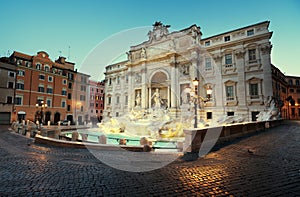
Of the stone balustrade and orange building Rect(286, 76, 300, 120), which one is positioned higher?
orange building Rect(286, 76, 300, 120)

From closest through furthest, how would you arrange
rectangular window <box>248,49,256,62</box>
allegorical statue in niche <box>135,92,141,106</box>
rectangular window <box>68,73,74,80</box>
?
rectangular window <box>248,49,256,62</box> < allegorical statue in niche <box>135,92,141,106</box> < rectangular window <box>68,73,74,80</box>

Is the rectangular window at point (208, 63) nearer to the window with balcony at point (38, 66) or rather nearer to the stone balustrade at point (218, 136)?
the stone balustrade at point (218, 136)

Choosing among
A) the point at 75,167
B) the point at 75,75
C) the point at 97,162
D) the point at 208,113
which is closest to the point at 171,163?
the point at 97,162

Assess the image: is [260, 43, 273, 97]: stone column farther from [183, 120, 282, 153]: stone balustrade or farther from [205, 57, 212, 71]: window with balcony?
[183, 120, 282, 153]: stone balustrade

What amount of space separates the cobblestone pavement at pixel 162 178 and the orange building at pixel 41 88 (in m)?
22.4

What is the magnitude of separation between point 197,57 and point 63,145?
18886 mm

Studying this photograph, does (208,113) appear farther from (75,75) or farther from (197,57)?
(75,75)

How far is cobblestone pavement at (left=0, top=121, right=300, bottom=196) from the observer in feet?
9.94

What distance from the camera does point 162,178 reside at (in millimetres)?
3715

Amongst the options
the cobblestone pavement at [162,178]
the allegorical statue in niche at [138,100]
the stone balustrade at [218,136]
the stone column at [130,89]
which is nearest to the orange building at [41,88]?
the stone column at [130,89]

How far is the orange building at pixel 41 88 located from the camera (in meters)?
25.5

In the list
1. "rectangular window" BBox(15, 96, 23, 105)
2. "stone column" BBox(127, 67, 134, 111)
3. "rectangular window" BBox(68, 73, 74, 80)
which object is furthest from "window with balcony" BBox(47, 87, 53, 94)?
"stone column" BBox(127, 67, 134, 111)

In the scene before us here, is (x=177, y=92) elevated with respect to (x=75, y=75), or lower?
lower

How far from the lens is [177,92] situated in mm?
22062
